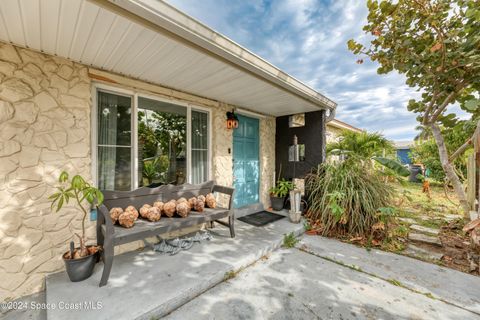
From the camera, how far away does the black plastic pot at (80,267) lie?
2141 mm

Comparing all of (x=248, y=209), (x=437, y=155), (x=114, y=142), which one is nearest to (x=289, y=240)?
(x=248, y=209)

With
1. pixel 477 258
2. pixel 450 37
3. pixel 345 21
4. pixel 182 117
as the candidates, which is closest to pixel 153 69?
pixel 182 117

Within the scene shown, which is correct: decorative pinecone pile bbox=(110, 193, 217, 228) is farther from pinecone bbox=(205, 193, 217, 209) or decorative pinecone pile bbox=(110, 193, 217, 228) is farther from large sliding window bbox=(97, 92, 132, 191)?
large sliding window bbox=(97, 92, 132, 191)

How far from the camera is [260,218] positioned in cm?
468

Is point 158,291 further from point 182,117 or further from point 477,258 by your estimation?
point 477,258

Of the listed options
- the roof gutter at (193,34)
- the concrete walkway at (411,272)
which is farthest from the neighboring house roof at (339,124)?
the concrete walkway at (411,272)

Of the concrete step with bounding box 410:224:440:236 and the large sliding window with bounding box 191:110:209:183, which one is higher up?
the large sliding window with bounding box 191:110:209:183

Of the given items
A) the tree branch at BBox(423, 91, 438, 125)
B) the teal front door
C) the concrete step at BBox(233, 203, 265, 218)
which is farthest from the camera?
the teal front door

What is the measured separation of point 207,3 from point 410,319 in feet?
15.1

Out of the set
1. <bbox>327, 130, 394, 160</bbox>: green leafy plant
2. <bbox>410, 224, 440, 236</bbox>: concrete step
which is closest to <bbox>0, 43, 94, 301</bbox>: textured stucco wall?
<bbox>327, 130, 394, 160</bbox>: green leafy plant

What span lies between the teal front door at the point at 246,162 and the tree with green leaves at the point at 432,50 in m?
2.81

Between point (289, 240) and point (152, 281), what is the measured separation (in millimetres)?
2342

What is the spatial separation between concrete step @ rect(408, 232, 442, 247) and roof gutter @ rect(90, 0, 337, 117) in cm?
372

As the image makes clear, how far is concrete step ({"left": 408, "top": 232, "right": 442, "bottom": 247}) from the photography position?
337 cm
